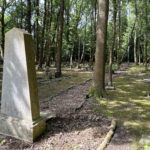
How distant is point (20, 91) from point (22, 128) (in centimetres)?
86

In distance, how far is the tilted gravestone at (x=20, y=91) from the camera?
6391 mm

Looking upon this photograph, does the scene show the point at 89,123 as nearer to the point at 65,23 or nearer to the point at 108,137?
the point at 108,137

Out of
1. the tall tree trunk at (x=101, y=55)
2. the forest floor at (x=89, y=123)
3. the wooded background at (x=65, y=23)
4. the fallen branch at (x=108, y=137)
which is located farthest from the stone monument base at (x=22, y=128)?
the wooded background at (x=65, y=23)

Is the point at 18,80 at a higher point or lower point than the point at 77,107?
higher

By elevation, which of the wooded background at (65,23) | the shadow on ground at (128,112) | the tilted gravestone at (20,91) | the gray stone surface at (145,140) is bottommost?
the gray stone surface at (145,140)

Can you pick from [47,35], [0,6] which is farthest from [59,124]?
[47,35]

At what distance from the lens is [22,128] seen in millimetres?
6395

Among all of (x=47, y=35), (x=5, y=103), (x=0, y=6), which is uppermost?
(x=0, y=6)

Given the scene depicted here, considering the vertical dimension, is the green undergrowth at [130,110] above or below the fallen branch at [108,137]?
above

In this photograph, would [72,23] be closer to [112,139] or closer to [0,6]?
[0,6]

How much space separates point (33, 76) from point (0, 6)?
53.4ft

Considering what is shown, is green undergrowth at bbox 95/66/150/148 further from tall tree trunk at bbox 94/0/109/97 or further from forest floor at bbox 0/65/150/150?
tall tree trunk at bbox 94/0/109/97

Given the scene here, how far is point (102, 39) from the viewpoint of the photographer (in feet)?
36.4

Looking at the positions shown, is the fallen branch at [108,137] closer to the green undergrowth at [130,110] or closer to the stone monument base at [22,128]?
the green undergrowth at [130,110]
